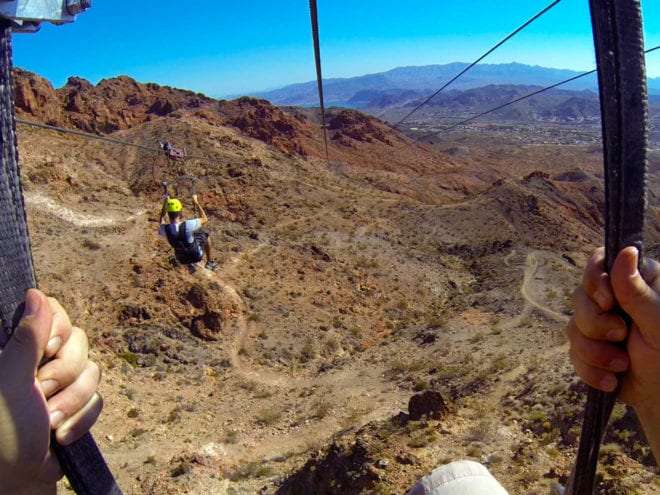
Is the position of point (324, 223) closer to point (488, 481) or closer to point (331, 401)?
point (331, 401)

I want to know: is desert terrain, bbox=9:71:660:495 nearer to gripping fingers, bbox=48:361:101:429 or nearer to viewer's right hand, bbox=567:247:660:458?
viewer's right hand, bbox=567:247:660:458

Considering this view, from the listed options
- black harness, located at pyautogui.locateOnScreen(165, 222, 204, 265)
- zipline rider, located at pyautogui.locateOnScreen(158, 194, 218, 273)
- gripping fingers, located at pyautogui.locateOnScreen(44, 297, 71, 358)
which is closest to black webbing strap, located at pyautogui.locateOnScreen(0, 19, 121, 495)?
gripping fingers, located at pyautogui.locateOnScreen(44, 297, 71, 358)

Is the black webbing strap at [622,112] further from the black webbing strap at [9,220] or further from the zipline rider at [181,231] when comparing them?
the zipline rider at [181,231]

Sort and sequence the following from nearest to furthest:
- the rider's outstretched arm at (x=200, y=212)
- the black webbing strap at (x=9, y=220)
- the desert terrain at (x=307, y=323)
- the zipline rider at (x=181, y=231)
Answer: the black webbing strap at (x=9, y=220)
the desert terrain at (x=307, y=323)
the rider's outstretched arm at (x=200, y=212)
the zipline rider at (x=181, y=231)

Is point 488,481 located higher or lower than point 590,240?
higher

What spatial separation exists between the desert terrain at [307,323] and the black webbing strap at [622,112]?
6.13 metres

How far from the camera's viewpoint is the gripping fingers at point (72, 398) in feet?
5.74

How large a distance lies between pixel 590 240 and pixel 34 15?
40.8 m

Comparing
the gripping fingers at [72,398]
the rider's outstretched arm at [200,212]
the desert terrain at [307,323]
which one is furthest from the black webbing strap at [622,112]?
the rider's outstretched arm at [200,212]

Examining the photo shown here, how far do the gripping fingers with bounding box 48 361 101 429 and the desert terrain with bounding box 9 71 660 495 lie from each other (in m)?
6.76

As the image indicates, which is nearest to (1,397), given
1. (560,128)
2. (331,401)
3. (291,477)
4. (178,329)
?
(291,477)

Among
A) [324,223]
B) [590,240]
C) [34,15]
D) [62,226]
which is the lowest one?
[590,240]

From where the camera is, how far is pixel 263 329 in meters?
19.8

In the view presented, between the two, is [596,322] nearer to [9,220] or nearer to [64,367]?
[64,367]
